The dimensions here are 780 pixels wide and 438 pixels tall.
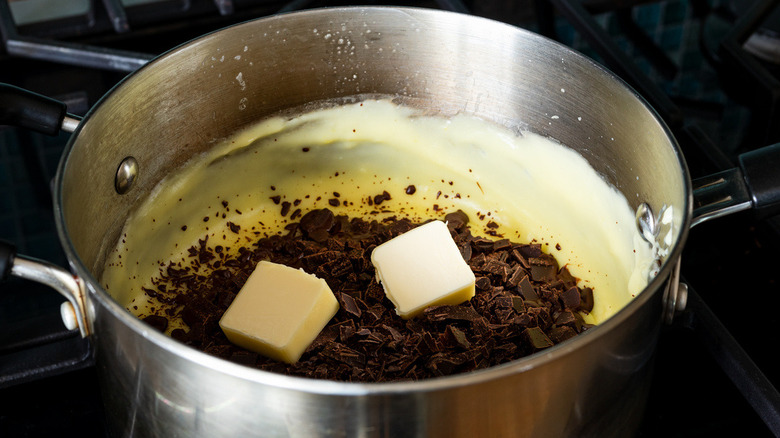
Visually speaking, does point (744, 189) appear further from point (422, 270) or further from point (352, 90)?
point (352, 90)

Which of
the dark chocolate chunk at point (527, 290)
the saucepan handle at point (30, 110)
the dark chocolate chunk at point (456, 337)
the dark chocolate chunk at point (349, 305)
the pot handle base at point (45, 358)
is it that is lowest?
the dark chocolate chunk at point (527, 290)

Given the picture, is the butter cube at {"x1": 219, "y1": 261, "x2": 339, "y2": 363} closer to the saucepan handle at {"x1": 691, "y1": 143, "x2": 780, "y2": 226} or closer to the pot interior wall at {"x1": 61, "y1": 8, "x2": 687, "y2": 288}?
the pot interior wall at {"x1": 61, "y1": 8, "x2": 687, "y2": 288}

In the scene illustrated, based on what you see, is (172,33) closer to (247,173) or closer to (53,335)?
(247,173)

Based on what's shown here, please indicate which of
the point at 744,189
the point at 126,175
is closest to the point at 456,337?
the point at 744,189

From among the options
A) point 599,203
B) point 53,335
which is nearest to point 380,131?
point 599,203

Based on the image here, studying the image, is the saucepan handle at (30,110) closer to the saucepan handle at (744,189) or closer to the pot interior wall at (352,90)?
the pot interior wall at (352,90)

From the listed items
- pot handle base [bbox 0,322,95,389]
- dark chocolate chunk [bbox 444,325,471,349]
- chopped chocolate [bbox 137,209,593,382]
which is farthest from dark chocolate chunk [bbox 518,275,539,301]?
pot handle base [bbox 0,322,95,389]

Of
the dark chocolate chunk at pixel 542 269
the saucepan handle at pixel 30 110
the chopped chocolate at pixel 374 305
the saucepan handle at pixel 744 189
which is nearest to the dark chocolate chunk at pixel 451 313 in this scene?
the chopped chocolate at pixel 374 305
